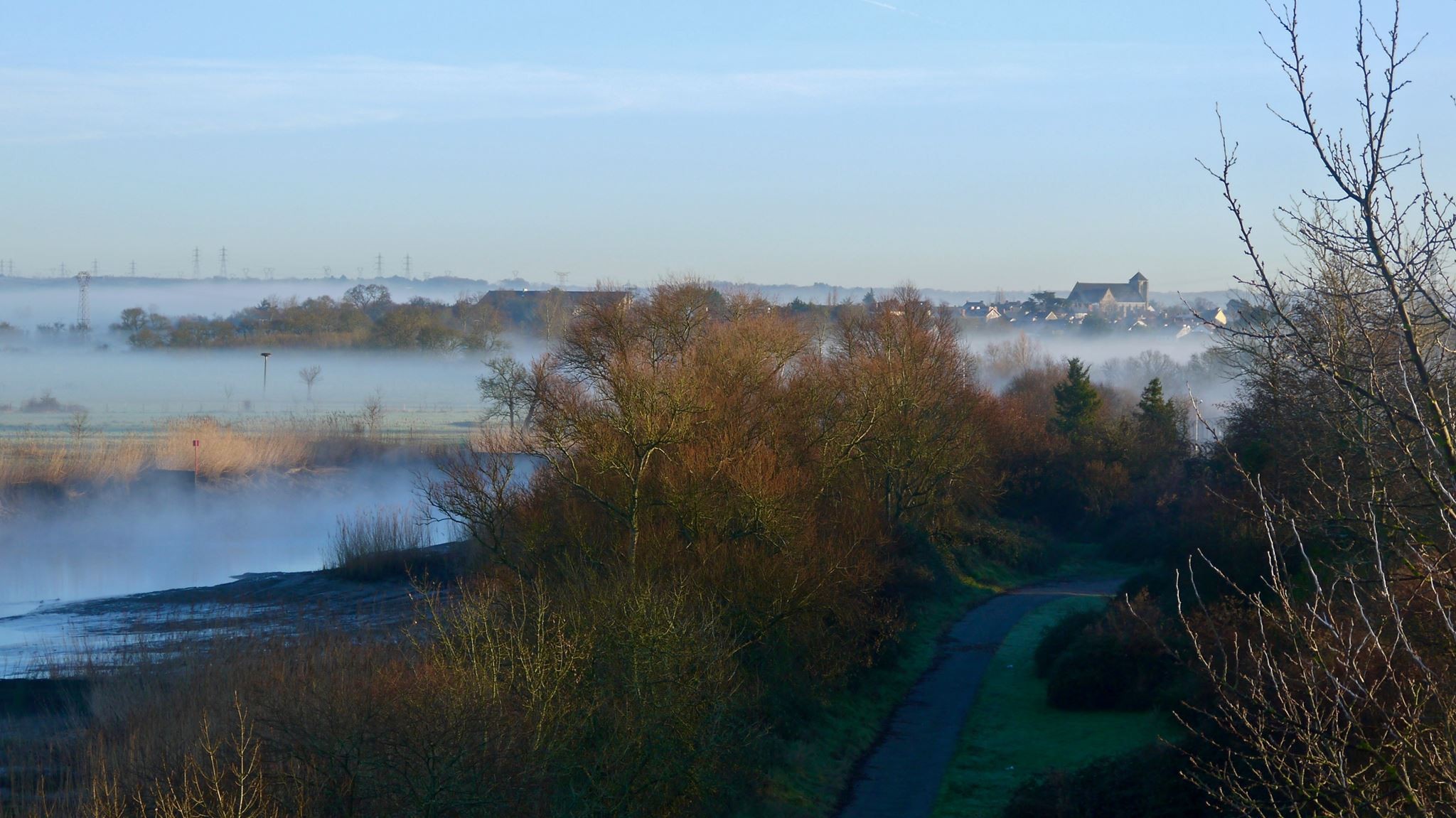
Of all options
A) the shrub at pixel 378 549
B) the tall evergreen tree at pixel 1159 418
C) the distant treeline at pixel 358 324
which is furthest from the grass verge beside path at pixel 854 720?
the distant treeline at pixel 358 324

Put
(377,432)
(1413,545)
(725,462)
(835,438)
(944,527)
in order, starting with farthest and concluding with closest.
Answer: (377,432) → (944,527) → (835,438) → (725,462) → (1413,545)

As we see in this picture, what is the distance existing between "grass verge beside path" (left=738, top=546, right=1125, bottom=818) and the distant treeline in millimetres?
27755

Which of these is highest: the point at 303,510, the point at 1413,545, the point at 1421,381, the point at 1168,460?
the point at 1421,381

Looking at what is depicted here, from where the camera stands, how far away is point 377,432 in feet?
173

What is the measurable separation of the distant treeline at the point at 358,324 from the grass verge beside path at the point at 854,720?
2775 cm

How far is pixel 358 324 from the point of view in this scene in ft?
226

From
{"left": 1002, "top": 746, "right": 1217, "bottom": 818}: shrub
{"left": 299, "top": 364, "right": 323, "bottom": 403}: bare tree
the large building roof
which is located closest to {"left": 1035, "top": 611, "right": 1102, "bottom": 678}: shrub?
{"left": 1002, "top": 746, "right": 1217, "bottom": 818}: shrub

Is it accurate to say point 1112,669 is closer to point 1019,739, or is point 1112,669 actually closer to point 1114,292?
point 1019,739

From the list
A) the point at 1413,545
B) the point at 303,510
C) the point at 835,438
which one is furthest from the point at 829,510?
the point at 303,510

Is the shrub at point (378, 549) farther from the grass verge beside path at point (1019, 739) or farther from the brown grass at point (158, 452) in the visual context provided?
the grass verge beside path at point (1019, 739)

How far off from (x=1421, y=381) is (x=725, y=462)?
15046mm

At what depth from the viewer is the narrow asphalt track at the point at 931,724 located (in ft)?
49.6

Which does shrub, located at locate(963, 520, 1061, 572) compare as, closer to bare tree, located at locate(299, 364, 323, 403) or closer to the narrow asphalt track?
the narrow asphalt track

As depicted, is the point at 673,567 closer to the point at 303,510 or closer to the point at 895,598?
the point at 895,598
